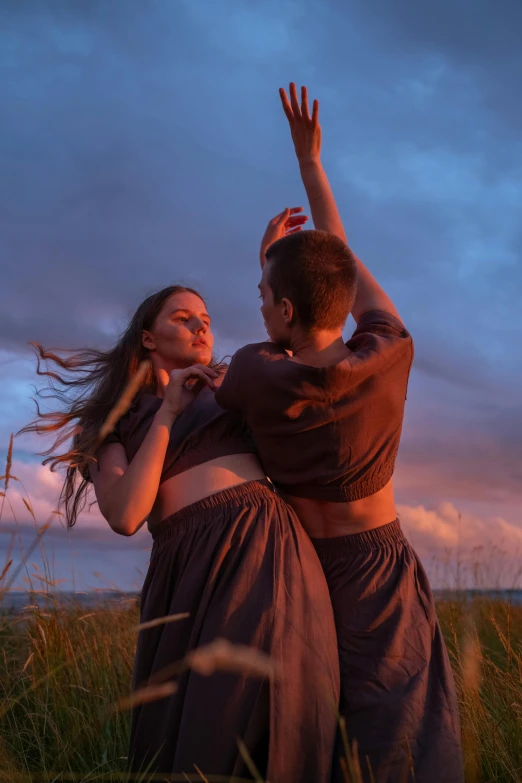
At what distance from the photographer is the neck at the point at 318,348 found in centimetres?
222

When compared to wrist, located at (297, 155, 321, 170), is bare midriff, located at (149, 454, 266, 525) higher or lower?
lower

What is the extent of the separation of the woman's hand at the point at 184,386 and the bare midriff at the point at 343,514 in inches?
19.7

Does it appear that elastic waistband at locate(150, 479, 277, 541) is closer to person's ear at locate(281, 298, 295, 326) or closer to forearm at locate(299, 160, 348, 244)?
person's ear at locate(281, 298, 295, 326)

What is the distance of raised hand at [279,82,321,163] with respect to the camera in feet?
9.05

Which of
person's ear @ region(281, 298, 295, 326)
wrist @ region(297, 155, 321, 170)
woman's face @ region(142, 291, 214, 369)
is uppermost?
wrist @ region(297, 155, 321, 170)

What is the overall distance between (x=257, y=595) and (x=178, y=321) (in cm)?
134

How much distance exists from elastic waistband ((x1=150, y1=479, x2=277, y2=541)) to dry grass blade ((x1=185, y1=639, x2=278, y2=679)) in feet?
1.40

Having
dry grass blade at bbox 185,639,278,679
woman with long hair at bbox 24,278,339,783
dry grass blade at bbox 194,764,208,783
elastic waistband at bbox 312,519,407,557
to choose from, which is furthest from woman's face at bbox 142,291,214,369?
dry grass blade at bbox 194,764,208,783

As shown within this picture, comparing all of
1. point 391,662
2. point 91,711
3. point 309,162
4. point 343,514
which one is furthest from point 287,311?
point 91,711

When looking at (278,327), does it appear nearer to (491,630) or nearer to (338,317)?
(338,317)

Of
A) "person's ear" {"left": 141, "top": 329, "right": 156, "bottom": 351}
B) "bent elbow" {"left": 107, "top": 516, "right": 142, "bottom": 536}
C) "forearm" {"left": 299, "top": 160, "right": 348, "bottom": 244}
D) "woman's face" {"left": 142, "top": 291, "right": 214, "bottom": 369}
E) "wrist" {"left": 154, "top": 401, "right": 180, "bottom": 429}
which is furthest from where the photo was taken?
"person's ear" {"left": 141, "top": 329, "right": 156, "bottom": 351}

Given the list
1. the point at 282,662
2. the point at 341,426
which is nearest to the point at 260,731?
the point at 282,662

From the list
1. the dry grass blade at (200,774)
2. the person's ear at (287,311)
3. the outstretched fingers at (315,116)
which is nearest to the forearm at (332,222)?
the outstretched fingers at (315,116)

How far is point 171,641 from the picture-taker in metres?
2.19
